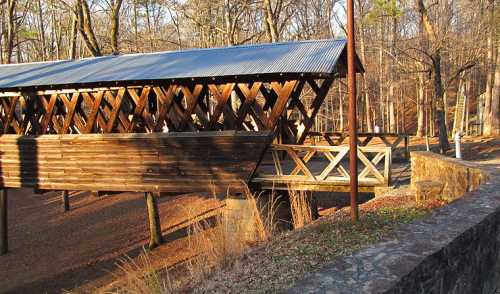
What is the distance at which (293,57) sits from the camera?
9.44m

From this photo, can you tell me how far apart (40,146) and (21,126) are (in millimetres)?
1310

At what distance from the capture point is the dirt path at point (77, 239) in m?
11.2

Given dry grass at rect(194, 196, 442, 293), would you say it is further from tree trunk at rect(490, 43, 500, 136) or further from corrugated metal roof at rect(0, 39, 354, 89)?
tree trunk at rect(490, 43, 500, 136)

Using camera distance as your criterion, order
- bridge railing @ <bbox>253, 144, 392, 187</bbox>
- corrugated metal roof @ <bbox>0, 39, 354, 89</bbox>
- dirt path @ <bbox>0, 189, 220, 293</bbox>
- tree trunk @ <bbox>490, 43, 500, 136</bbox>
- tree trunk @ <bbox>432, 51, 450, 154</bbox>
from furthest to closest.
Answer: tree trunk @ <bbox>490, 43, 500, 136</bbox>
tree trunk @ <bbox>432, 51, 450, 154</bbox>
dirt path @ <bbox>0, 189, 220, 293</bbox>
corrugated metal roof @ <bbox>0, 39, 354, 89</bbox>
bridge railing @ <bbox>253, 144, 392, 187</bbox>

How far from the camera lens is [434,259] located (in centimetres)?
284

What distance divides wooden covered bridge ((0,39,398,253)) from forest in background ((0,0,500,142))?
7707 mm

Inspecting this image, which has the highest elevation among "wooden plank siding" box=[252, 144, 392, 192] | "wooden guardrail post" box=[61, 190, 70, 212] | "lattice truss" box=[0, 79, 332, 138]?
"lattice truss" box=[0, 79, 332, 138]

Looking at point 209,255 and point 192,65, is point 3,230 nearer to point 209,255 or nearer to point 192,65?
point 192,65

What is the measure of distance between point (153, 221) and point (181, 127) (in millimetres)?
4026

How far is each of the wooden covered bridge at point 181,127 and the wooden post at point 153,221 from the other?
191cm

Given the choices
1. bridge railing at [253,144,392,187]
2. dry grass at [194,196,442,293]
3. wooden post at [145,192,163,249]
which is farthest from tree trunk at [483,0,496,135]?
dry grass at [194,196,442,293]

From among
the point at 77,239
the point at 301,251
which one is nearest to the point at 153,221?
the point at 77,239

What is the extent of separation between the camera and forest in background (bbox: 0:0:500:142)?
19.0m

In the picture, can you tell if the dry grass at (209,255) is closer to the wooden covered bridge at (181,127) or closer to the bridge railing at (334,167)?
the bridge railing at (334,167)
